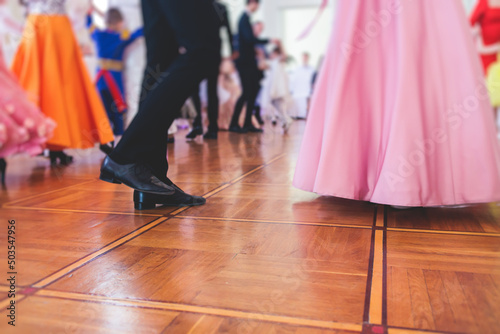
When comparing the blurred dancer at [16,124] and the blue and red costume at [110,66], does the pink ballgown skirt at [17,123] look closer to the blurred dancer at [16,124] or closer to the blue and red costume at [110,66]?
the blurred dancer at [16,124]

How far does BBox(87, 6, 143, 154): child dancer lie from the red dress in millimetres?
2070

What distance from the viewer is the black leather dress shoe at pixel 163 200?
1340 millimetres

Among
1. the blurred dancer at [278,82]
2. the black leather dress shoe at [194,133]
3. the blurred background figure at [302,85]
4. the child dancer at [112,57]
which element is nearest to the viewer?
the child dancer at [112,57]

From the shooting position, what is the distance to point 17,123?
2008 millimetres

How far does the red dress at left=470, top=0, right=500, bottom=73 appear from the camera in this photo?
2.64m

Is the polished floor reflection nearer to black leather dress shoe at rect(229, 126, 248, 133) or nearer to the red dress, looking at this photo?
the red dress

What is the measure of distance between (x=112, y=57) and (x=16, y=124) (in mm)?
1407

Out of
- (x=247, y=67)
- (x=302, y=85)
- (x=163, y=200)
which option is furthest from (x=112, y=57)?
(x=302, y=85)

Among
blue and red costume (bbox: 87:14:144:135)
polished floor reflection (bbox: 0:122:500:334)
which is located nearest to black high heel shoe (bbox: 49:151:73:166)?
blue and red costume (bbox: 87:14:144:135)

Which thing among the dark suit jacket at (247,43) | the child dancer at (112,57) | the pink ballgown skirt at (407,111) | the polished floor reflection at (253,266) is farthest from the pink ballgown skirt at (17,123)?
the dark suit jacket at (247,43)

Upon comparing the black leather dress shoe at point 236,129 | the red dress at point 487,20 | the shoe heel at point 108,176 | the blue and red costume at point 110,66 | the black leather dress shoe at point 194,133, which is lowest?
the black leather dress shoe at point 236,129

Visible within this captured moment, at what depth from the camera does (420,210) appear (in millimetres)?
1267

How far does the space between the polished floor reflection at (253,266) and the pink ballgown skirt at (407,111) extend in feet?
0.29

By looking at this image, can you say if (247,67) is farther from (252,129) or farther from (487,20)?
(487,20)
